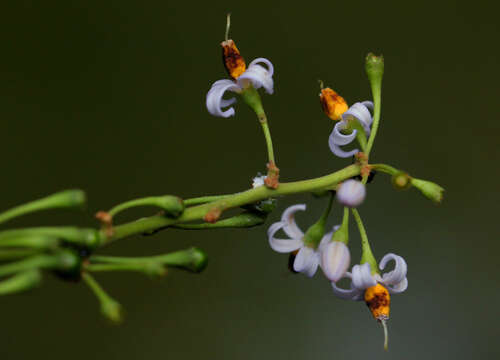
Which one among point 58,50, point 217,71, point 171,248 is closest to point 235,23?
point 217,71

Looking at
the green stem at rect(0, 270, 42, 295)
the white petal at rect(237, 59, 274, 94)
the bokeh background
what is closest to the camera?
the green stem at rect(0, 270, 42, 295)

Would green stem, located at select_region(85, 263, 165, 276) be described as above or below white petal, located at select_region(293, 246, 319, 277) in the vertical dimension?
above

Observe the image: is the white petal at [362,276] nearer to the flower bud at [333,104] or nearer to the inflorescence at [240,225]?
the inflorescence at [240,225]

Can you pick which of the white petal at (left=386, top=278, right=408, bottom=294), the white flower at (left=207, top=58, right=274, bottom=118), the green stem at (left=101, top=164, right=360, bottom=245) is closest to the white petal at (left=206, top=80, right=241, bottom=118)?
the white flower at (left=207, top=58, right=274, bottom=118)

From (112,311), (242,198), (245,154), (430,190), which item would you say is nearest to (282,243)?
(242,198)

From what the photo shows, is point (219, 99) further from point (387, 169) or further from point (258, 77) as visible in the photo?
point (387, 169)

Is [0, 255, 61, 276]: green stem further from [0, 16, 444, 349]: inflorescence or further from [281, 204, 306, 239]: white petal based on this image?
[281, 204, 306, 239]: white petal
